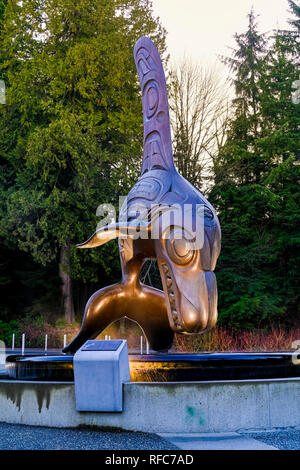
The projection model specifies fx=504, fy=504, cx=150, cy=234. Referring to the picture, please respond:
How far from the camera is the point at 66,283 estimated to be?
827 inches

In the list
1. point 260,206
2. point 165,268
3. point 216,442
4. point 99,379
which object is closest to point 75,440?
point 99,379

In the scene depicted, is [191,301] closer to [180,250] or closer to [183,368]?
[180,250]

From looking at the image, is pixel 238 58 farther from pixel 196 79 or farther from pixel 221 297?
pixel 221 297

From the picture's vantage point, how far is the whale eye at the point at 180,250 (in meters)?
6.77

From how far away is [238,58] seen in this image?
93.9 ft

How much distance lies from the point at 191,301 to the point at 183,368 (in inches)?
34.2

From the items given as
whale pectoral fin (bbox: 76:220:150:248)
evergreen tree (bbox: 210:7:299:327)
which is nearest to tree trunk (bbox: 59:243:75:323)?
evergreen tree (bbox: 210:7:299:327)

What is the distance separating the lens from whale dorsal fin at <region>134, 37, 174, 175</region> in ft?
26.7

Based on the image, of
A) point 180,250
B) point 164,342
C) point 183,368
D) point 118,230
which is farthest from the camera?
point 164,342

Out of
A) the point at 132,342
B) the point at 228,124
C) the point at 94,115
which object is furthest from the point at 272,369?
the point at 228,124

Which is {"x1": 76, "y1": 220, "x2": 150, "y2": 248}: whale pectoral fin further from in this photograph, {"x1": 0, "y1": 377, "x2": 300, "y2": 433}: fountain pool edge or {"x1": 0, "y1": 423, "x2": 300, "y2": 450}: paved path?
{"x1": 0, "y1": 423, "x2": 300, "y2": 450}: paved path

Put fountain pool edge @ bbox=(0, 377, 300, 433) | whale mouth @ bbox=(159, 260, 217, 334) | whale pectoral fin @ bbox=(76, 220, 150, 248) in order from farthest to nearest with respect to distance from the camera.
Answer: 1. whale pectoral fin @ bbox=(76, 220, 150, 248)
2. whale mouth @ bbox=(159, 260, 217, 334)
3. fountain pool edge @ bbox=(0, 377, 300, 433)

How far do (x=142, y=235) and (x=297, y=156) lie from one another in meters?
18.7

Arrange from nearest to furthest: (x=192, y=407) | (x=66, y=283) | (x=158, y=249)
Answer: (x=192, y=407)
(x=158, y=249)
(x=66, y=283)
